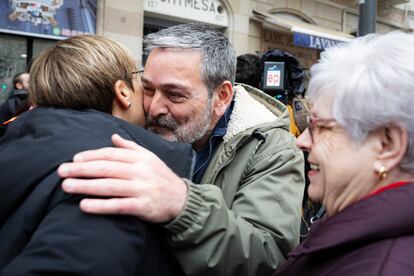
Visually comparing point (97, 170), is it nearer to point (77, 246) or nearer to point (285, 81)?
point (77, 246)

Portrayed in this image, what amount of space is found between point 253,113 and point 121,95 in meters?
0.74

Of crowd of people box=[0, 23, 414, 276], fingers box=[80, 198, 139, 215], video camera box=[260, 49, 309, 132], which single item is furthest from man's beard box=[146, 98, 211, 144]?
video camera box=[260, 49, 309, 132]

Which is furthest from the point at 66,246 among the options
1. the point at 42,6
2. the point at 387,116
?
the point at 42,6

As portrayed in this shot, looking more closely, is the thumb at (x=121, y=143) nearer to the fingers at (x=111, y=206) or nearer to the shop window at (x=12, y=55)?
the fingers at (x=111, y=206)

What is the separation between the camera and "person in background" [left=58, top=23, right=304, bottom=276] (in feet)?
3.58

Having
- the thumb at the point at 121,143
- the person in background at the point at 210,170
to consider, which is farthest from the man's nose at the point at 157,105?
the thumb at the point at 121,143

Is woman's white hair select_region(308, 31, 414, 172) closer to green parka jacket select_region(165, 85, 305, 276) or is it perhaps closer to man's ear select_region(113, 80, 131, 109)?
green parka jacket select_region(165, 85, 305, 276)

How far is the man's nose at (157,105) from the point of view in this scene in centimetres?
185

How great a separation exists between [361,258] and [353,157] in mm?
286

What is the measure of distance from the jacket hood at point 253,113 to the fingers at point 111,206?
84cm

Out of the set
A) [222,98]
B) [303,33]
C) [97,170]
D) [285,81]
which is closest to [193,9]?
[303,33]

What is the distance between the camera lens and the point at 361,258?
99 cm

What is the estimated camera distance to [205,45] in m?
1.90

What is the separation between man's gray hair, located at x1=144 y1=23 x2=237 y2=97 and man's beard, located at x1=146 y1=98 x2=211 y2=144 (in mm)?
143
